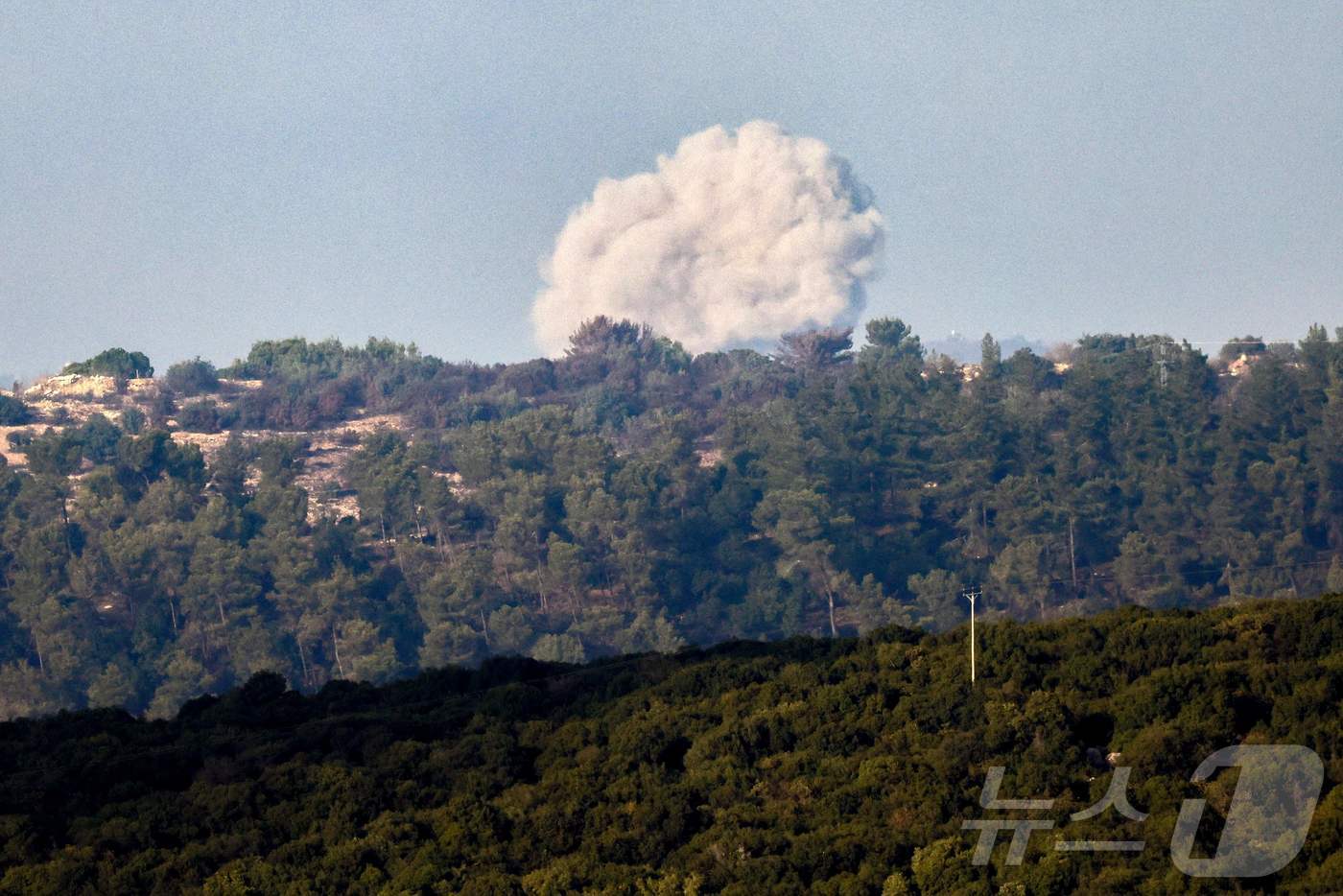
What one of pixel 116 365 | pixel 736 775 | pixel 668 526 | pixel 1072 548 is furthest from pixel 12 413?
pixel 736 775

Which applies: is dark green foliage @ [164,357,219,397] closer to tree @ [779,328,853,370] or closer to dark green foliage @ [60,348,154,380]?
dark green foliage @ [60,348,154,380]

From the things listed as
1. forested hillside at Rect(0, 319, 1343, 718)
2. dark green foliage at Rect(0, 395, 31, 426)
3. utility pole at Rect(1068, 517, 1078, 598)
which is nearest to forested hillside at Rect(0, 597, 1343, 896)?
forested hillside at Rect(0, 319, 1343, 718)

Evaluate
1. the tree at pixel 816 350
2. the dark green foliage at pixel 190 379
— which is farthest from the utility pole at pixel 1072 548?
the dark green foliage at pixel 190 379

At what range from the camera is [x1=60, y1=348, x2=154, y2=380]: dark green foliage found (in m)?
148

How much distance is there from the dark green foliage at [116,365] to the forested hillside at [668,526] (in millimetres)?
14283

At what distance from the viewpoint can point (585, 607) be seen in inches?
4043

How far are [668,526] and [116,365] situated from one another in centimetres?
5889

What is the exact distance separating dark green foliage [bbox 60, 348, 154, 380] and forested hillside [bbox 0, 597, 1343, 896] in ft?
377

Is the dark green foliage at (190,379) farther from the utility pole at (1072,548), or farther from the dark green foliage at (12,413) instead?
the utility pole at (1072,548)

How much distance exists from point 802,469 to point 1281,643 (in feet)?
268

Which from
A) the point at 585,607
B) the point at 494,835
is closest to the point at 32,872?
the point at 494,835

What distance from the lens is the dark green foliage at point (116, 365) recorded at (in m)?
148

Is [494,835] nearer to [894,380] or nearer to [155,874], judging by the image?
[155,874]

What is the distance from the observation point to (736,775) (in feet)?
99.4
